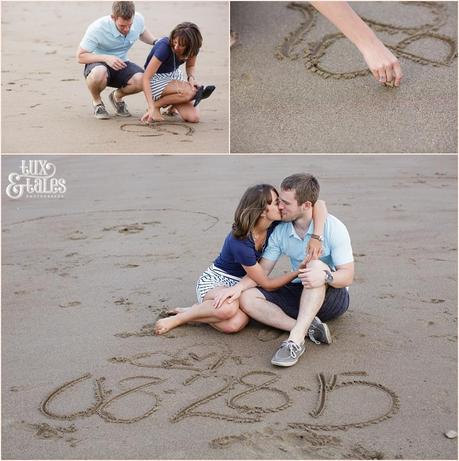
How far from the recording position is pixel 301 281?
369 centimetres

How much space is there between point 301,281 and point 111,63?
2.31m

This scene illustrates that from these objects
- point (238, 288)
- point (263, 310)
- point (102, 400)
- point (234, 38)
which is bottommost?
point (102, 400)

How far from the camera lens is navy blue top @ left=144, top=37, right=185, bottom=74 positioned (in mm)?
4852

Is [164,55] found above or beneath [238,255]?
above

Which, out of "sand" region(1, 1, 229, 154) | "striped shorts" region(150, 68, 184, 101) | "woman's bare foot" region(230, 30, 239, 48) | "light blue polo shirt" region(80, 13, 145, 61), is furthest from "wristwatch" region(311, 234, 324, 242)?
"light blue polo shirt" region(80, 13, 145, 61)

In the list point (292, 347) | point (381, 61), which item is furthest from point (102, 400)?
point (381, 61)

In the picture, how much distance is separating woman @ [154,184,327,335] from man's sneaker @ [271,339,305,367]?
0.35m

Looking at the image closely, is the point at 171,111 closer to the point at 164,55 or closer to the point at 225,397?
the point at 164,55

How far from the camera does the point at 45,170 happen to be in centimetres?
720

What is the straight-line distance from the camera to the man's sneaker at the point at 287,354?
3334 mm

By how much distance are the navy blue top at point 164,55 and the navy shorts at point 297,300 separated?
197 cm

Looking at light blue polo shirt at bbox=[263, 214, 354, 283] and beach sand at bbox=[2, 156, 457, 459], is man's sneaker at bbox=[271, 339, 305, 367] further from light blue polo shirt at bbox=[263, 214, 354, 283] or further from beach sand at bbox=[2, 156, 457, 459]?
light blue polo shirt at bbox=[263, 214, 354, 283]

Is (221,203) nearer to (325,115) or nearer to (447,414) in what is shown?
(325,115)

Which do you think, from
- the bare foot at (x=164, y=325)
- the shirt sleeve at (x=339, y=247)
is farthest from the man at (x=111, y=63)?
the shirt sleeve at (x=339, y=247)
